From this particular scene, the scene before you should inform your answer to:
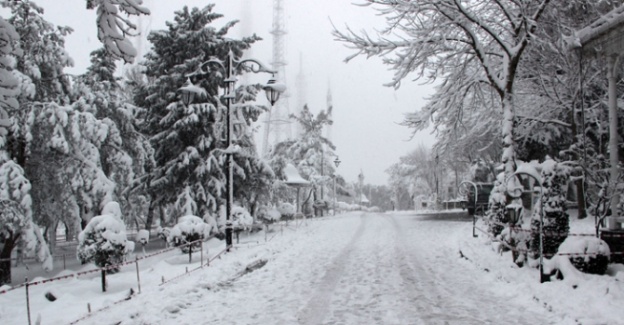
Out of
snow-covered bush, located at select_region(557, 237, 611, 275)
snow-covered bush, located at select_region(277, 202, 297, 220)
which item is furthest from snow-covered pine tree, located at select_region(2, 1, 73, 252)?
snow-covered bush, located at select_region(557, 237, 611, 275)

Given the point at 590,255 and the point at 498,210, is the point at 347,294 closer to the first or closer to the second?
the point at 590,255

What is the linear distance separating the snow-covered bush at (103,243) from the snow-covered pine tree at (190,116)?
27.7 feet

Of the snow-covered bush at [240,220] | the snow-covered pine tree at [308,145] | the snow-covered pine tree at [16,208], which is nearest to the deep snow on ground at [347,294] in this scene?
the snow-covered pine tree at [16,208]

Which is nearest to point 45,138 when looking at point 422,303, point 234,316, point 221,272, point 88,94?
point 88,94

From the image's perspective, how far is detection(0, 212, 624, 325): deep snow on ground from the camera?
725cm

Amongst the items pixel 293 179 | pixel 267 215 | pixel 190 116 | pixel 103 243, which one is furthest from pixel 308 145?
pixel 103 243

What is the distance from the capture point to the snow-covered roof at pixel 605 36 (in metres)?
9.52

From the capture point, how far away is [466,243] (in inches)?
624

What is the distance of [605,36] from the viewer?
10047 mm

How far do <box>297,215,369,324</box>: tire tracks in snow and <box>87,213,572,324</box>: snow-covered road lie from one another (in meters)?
0.02

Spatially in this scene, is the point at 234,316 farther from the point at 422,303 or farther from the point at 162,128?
the point at 162,128

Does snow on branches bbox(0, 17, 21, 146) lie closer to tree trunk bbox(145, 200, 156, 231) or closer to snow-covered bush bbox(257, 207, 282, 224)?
tree trunk bbox(145, 200, 156, 231)

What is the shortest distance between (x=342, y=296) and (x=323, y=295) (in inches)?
15.1

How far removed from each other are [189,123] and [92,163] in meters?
5.20
